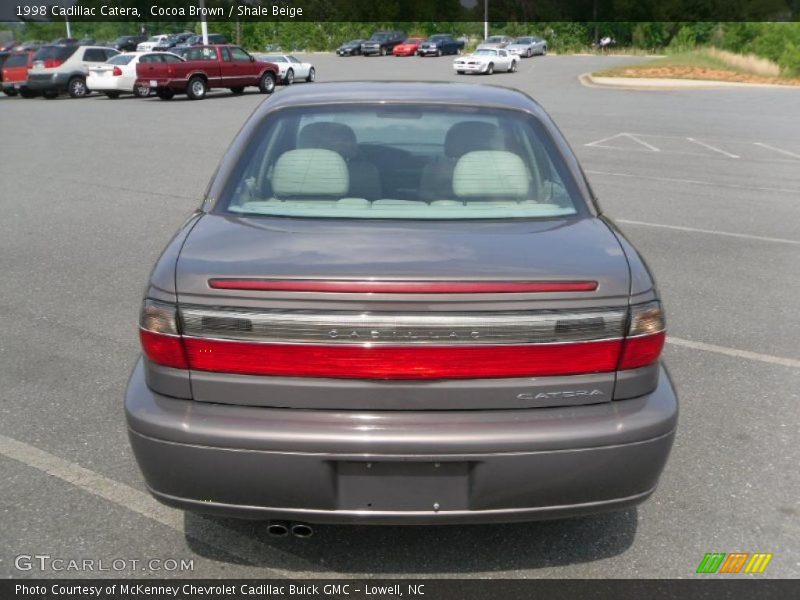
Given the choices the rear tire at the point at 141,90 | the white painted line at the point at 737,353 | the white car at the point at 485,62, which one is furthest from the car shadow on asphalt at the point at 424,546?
the white car at the point at 485,62

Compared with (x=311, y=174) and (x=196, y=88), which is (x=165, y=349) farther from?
(x=196, y=88)

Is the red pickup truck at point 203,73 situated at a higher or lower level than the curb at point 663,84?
higher

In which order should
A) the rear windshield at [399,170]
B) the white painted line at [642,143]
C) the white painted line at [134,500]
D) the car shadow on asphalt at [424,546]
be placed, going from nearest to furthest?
the car shadow on asphalt at [424,546] → the white painted line at [134,500] → the rear windshield at [399,170] → the white painted line at [642,143]

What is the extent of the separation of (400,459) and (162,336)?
2.87 feet

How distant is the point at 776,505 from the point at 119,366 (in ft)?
11.9

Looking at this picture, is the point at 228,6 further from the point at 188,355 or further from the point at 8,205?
the point at 188,355

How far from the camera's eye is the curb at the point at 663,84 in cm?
3384

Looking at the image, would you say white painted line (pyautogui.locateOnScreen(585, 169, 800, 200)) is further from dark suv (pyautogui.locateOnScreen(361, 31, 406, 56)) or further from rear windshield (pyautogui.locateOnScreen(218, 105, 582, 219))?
dark suv (pyautogui.locateOnScreen(361, 31, 406, 56))

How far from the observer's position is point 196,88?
29766 millimetres

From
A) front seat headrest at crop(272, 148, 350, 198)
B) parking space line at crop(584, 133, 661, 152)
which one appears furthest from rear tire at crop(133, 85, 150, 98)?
front seat headrest at crop(272, 148, 350, 198)

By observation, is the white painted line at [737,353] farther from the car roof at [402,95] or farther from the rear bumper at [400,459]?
the rear bumper at [400,459]

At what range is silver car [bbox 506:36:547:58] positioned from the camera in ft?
207

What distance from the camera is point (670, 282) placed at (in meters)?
6.93

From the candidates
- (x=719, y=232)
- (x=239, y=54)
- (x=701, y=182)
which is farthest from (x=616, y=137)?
(x=239, y=54)
